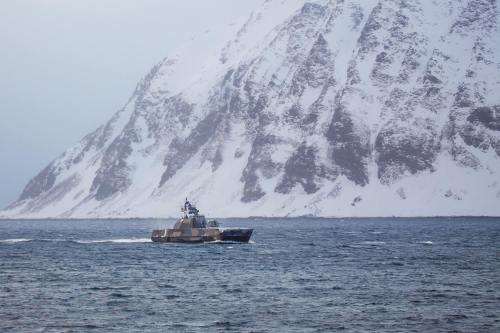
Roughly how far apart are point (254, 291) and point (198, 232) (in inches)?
3080

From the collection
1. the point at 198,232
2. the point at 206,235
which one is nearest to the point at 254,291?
the point at 206,235

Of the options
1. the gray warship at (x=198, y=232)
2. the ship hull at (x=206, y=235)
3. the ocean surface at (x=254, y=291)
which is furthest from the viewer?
the gray warship at (x=198, y=232)

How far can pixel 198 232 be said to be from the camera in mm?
161125

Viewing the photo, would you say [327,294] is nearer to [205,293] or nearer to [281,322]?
[205,293]

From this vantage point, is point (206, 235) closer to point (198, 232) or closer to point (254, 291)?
point (198, 232)

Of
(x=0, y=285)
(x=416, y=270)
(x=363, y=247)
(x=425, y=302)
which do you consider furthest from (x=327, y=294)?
(x=363, y=247)

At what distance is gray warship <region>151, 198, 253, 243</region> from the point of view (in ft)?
518

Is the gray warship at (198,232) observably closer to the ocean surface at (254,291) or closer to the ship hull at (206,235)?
the ship hull at (206,235)

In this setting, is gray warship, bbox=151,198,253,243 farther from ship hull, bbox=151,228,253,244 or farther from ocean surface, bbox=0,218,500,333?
ocean surface, bbox=0,218,500,333

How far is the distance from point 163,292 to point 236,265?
28.8m

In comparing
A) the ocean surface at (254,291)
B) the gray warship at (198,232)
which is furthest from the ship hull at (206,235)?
the ocean surface at (254,291)

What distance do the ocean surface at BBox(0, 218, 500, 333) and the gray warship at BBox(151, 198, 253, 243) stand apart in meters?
19.3

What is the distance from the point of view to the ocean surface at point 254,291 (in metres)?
64.5

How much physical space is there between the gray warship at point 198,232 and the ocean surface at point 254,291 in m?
19.3
